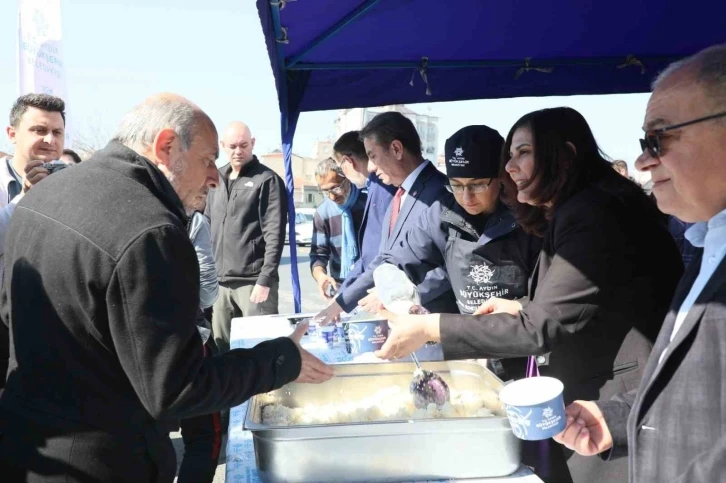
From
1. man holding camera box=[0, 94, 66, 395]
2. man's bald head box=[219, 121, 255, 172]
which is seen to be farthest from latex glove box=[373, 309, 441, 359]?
man's bald head box=[219, 121, 255, 172]

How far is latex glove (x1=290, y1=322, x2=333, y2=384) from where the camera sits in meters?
1.40

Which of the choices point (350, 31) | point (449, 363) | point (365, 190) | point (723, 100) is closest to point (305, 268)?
point (365, 190)

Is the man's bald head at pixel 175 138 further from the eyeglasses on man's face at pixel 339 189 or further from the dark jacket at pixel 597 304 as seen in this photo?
the eyeglasses on man's face at pixel 339 189

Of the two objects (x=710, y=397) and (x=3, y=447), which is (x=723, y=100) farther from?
(x=3, y=447)

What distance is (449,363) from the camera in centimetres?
166

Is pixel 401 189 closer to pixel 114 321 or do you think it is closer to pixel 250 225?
pixel 250 225

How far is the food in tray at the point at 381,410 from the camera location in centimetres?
141

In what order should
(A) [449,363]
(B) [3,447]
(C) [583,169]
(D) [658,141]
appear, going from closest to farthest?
1. (D) [658,141]
2. (B) [3,447]
3. (C) [583,169]
4. (A) [449,363]

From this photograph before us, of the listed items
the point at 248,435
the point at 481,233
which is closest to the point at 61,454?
the point at 248,435

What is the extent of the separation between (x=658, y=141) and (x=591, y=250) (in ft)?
1.31

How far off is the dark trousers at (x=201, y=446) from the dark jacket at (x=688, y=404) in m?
1.71

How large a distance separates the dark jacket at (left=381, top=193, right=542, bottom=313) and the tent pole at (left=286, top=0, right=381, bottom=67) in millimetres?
762

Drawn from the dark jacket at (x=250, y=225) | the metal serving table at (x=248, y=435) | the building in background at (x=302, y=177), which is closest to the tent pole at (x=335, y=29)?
the metal serving table at (x=248, y=435)

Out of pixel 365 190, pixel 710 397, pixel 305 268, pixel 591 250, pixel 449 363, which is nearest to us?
pixel 710 397
